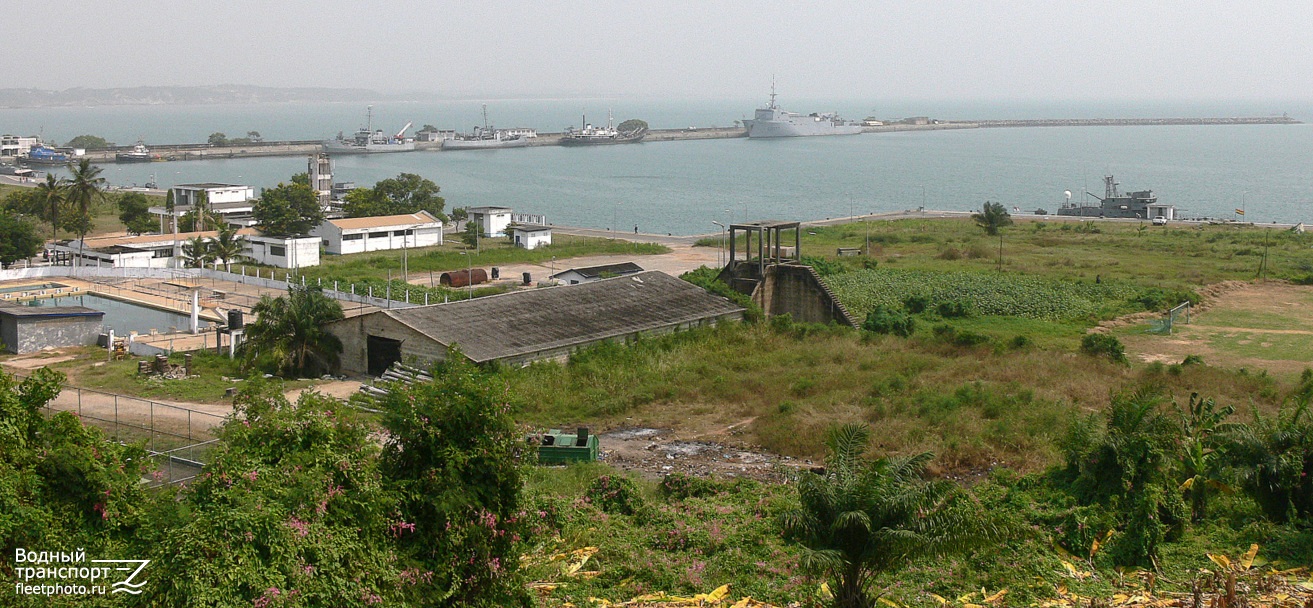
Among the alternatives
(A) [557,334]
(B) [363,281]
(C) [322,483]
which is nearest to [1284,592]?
(C) [322,483]

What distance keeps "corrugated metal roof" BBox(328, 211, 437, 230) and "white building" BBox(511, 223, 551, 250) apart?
4.47m

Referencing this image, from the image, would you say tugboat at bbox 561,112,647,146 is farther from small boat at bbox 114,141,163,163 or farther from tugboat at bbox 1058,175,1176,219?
tugboat at bbox 1058,175,1176,219

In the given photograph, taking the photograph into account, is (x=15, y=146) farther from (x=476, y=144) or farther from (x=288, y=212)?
(x=288, y=212)

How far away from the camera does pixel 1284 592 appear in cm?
1262

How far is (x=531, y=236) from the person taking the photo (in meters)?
59.0

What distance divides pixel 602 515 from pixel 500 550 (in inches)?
212

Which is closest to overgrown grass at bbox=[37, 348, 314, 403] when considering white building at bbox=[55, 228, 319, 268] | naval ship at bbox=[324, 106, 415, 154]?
white building at bbox=[55, 228, 319, 268]

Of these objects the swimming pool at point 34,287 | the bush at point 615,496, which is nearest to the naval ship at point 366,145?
the swimming pool at point 34,287

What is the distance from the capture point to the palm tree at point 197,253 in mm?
47500

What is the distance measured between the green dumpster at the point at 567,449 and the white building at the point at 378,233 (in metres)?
36.3

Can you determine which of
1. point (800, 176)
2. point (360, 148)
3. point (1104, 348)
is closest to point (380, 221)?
point (1104, 348)

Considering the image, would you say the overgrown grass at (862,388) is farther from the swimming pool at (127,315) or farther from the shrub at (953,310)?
the swimming pool at (127,315)

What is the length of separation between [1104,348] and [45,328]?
1092 inches

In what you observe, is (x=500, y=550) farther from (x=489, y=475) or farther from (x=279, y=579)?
(x=279, y=579)
